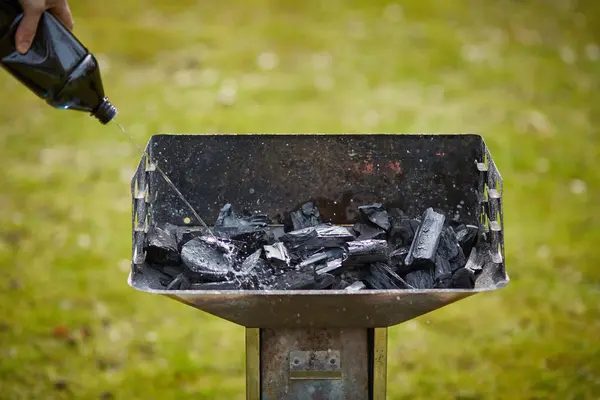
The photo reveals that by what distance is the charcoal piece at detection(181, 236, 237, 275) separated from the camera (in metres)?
2.26

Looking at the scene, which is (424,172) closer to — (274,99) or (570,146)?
(570,146)

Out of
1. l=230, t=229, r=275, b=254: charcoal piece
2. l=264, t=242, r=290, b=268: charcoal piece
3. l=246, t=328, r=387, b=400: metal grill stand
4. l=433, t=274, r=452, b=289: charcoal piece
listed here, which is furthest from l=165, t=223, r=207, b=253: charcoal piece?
l=433, t=274, r=452, b=289: charcoal piece

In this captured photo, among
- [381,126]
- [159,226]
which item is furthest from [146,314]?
[381,126]

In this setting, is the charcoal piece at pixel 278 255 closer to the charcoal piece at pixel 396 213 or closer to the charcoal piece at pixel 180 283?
the charcoal piece at pixel 180 283

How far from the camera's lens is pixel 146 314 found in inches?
153

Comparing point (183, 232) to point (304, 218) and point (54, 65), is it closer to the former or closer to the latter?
point (304, 218)

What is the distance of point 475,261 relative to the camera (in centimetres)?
235

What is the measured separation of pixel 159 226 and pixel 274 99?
349 centimetres

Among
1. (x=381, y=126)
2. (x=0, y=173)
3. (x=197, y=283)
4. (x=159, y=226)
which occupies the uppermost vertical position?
(x=381, y=126)

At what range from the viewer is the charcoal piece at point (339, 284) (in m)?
2.22

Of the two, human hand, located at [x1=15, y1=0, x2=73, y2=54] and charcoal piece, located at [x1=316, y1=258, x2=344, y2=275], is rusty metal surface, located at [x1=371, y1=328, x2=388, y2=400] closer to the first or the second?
charcoal piece, located at [x1=316, y1=258, x2=344, y2=275]

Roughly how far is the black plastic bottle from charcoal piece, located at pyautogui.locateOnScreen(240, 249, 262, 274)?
1.82 feet

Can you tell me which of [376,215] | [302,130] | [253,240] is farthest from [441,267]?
[302,130]

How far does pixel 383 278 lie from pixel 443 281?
0.16m
